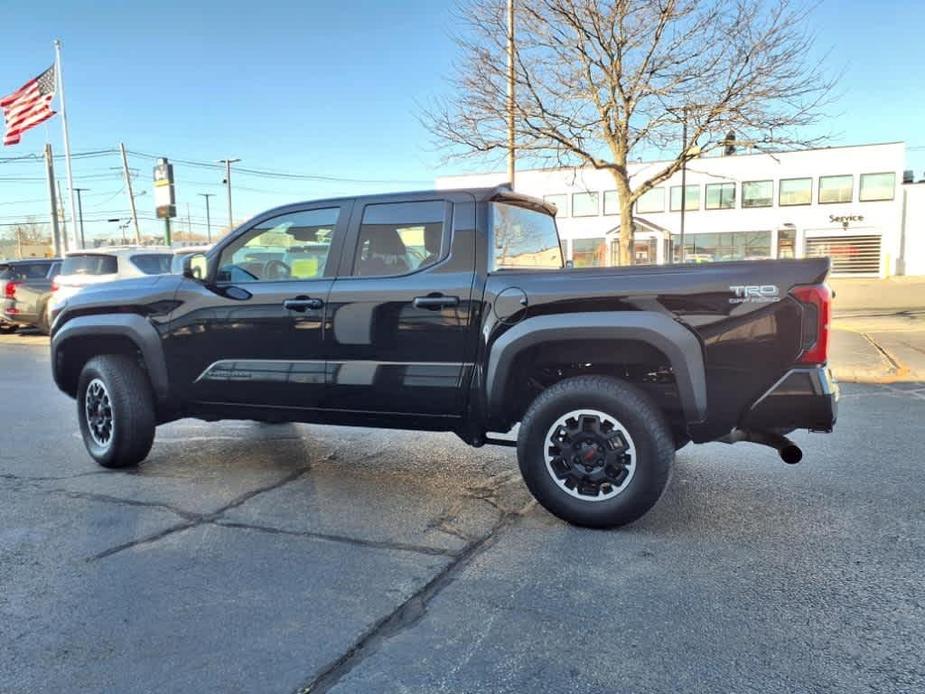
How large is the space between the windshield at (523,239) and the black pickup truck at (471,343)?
2 cm

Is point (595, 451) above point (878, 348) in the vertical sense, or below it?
above

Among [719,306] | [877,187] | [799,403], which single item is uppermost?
[877,187]

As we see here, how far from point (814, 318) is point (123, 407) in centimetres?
453

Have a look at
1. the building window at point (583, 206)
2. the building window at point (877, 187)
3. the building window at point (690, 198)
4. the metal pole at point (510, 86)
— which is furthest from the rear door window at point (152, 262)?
the building window at point (877, 187)

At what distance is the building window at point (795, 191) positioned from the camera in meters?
42.6

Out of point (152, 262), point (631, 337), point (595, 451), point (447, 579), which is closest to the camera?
point (447, 579)

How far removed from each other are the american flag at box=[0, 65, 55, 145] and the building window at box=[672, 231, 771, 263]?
1344 inches

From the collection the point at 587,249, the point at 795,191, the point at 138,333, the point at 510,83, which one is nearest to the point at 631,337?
the point at 138,333

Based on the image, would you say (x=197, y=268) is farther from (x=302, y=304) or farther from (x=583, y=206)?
(x=583, y=206)

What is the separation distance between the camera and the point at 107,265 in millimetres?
12383

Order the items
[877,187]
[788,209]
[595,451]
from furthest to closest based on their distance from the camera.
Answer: [788,209] → [877,187] → [595,451]

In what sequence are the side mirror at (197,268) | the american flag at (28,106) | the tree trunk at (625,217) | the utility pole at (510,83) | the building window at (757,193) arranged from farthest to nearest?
the building window at (757,193) → the american flag at (28,106) → the tree trunk at (625,217) → the utility pole at (510,83) → the side mirror at (197,268)

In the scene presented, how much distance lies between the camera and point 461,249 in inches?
165

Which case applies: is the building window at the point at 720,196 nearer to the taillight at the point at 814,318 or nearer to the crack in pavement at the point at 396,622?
the taillight at the point at 814,318
